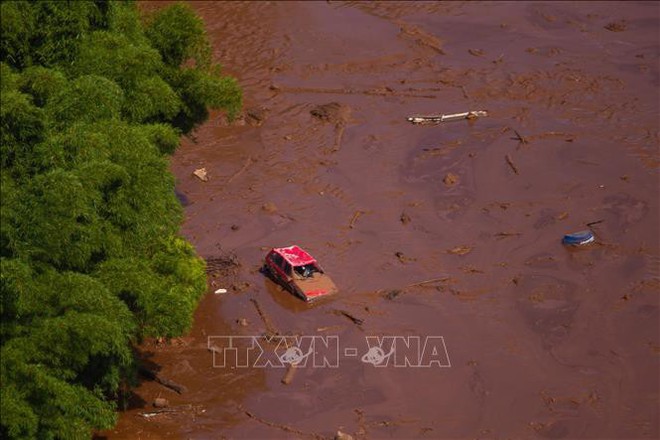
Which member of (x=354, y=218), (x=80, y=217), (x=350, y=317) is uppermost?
(x=80, y=217)

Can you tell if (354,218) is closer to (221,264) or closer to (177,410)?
(221,264)

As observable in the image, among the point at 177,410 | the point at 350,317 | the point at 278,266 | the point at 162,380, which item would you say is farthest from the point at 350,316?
the point at 177,410

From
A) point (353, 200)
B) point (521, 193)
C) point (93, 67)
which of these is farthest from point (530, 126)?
point (93, 67)

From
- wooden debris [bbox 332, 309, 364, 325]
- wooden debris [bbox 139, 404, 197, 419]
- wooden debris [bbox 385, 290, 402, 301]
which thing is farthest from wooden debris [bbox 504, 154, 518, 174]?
A: wooden debris [bbox 139, 404, 197, 419]

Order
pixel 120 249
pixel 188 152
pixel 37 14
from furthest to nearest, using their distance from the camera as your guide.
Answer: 1. pixel 188 152
2. pixel 37 14
3. pixel 120 249

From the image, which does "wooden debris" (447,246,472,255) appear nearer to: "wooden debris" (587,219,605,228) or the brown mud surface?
the brown mud surface

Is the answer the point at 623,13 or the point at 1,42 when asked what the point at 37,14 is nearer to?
the point at 1,42

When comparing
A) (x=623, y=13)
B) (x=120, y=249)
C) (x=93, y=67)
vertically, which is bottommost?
(x=623, y=13)
